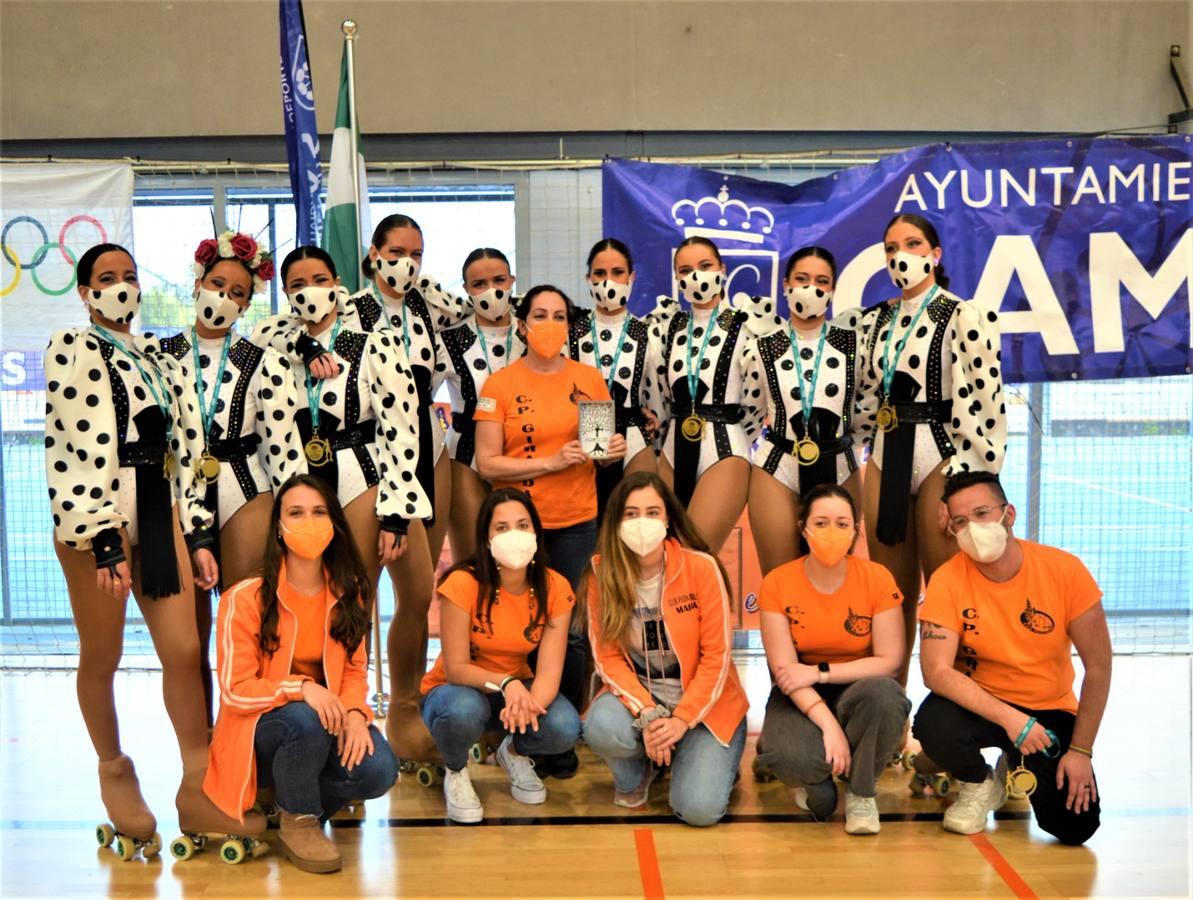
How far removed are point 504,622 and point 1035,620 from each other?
1.72m

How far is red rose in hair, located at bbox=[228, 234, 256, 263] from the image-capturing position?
3.84m

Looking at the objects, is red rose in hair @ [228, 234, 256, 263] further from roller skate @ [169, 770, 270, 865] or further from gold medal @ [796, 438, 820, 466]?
gold medal @ [796, 438, 820, 466]

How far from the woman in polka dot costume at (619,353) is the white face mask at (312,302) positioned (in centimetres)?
98

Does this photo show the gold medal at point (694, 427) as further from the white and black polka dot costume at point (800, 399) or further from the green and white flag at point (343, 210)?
the green and white flag at point (343, 210)

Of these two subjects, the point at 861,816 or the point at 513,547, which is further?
the point at 513,547

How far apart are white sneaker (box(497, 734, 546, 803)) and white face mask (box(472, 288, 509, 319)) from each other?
161 cm

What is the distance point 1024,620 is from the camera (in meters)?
3.71

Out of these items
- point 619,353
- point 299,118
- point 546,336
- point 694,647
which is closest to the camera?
point 694,647

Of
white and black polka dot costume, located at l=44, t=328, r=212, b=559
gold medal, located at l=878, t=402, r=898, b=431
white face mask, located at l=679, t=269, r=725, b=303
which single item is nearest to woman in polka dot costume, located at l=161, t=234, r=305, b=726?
white and black polka dot costume, located at l=44, t=328, r=212, b=559

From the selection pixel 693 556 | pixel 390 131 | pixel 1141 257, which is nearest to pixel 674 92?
pixel 390 131

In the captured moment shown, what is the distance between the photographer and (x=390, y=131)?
6.64 meters

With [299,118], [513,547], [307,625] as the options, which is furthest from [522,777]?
[299,118]

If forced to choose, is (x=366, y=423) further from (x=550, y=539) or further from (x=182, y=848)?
(x=182, y=848)

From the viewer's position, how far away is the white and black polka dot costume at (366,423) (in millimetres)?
4031
